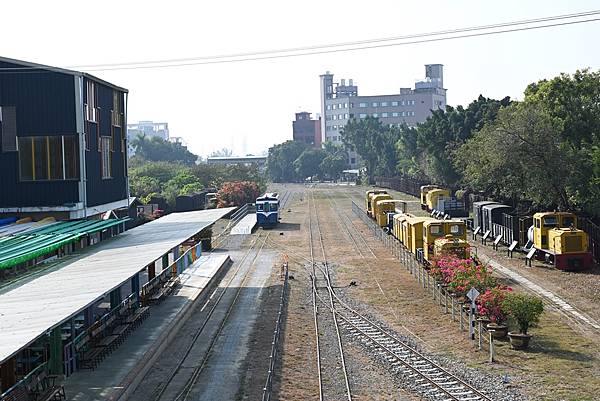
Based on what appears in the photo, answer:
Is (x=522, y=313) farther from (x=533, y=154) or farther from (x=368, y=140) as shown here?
(x=368, y=140)

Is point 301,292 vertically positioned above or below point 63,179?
below

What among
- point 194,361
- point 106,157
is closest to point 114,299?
point 194,361

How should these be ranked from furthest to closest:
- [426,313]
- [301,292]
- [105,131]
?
[105,131] → [301,292] → [426,313]

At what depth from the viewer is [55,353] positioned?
758 inches

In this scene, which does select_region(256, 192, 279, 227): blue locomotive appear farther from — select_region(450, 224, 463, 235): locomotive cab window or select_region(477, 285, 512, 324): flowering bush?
select_region(477, 285, 512, 324): flowering bush

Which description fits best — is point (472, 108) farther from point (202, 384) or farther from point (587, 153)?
point (202, 384)

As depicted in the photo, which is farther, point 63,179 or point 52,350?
point 63,179

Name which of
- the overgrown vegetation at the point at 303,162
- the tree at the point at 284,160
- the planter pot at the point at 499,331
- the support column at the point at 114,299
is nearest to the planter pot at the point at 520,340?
the planter pot at the point at 499,331

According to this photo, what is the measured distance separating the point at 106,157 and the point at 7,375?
836 inches

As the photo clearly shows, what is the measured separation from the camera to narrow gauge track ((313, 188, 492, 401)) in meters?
18.8

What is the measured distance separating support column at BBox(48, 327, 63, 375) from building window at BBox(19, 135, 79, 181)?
593 inches

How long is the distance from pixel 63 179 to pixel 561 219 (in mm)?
23428

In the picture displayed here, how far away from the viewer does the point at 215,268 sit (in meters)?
41.4

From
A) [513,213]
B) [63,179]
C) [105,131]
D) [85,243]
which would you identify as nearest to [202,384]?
[85,243]
